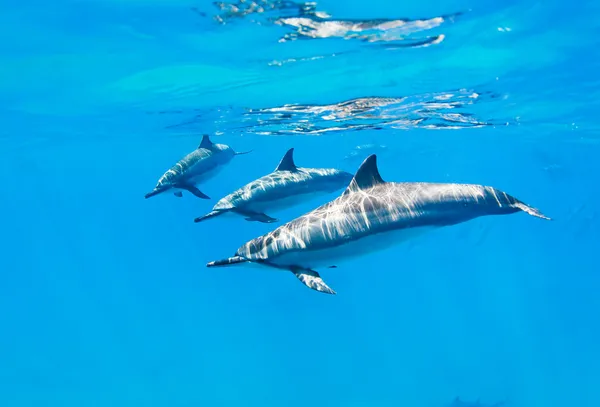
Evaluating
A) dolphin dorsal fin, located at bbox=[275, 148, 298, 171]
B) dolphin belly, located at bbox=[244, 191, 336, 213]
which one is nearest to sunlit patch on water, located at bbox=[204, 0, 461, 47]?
dolphin dorsal fin, located at bbox=[275, 148, 298, 171]

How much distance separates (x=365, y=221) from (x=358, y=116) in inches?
676

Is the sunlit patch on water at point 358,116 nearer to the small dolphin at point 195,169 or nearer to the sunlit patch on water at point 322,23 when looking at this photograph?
the sunlit patch on water at point 322,23

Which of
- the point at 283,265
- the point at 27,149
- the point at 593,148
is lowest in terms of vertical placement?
the point at 593,148

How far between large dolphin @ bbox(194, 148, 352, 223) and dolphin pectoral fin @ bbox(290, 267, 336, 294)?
3820 mm

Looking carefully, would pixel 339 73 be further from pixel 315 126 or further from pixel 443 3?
pixel 315 126

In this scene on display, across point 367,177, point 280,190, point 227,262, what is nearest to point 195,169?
point 280,190

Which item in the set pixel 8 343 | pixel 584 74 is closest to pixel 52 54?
pixel 584 74

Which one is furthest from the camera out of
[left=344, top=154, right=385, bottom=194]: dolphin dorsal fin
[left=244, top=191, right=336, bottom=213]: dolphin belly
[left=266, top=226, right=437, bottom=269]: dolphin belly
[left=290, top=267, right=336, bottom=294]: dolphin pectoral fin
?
[left=244, top=191, right=336, bottom=213]: dolphin belly

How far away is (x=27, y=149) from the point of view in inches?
1271

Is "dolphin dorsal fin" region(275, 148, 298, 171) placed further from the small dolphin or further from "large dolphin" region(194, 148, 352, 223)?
the small dolphin

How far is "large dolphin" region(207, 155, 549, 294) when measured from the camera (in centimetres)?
745

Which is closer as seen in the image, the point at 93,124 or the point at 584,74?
the point at 584,74

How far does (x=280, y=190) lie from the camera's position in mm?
11906

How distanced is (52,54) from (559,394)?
37.3 metres
